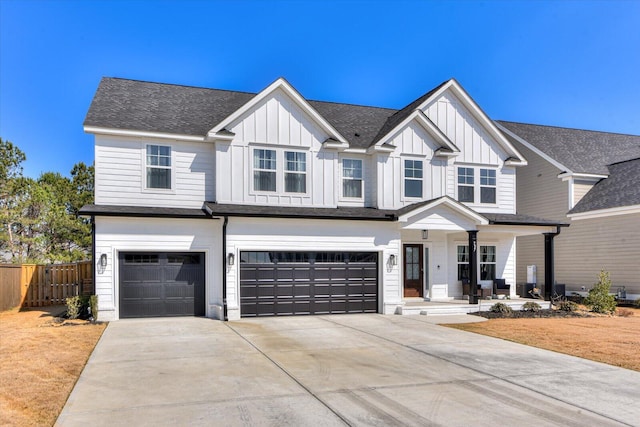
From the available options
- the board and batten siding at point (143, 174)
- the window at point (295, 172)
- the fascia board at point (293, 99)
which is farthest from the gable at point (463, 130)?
the board and batten siding at point (143, 174)

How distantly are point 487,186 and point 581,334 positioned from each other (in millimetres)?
8332

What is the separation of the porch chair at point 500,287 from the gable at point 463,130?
16.1 ft

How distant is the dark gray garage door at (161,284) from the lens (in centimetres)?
1509

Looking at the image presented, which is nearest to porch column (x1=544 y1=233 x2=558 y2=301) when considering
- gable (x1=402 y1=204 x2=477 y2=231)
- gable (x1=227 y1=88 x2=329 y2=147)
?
gable (x1=402 y1=204 x2=477 y2=231)

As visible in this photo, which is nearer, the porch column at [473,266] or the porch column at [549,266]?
the porch column at [473,266]

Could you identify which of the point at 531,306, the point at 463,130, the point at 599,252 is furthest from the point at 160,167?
the point at 599,252

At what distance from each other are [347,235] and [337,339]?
5.57m

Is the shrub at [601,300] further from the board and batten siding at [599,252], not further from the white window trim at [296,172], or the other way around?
the white window trim at [296,172]

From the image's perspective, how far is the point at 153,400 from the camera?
22.0 feet

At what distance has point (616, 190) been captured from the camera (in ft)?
72.8

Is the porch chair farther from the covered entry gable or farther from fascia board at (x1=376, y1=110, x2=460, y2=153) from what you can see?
fascia board at (x1=376, y1=110, x2=460, y2=153)

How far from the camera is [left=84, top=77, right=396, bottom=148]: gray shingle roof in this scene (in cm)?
1606

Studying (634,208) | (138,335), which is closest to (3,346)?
(138,335)

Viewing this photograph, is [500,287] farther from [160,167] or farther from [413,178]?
[160,167]
